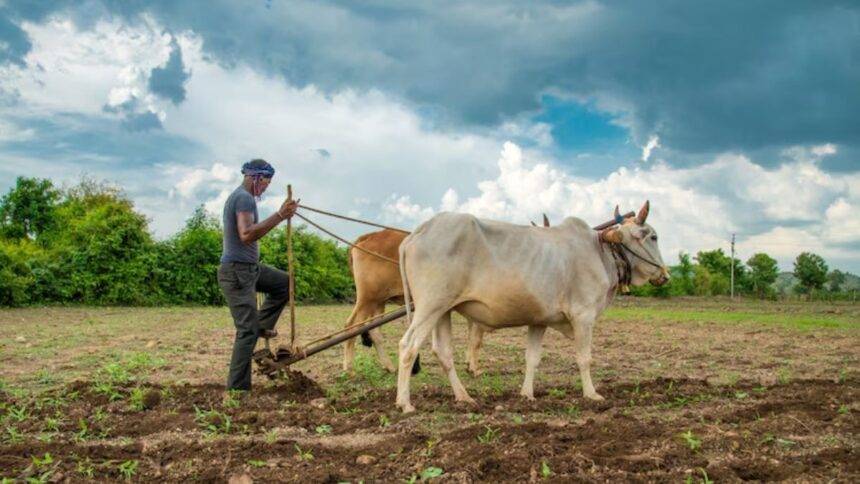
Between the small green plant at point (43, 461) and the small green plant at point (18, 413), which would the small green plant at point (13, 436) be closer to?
the small green plant at point (18, 413)

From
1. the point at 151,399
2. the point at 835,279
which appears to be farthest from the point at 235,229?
the point at 835,279

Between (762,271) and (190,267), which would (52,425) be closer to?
(190,267)

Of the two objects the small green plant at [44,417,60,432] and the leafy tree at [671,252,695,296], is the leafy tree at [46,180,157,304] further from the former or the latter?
the leafy tree at [671,252,695,296]

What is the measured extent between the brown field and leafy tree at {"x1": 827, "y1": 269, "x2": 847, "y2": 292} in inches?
3414

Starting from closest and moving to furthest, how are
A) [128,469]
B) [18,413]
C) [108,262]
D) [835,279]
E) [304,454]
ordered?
[128,469], [304,454], [18,413], [108,262], [835,279]

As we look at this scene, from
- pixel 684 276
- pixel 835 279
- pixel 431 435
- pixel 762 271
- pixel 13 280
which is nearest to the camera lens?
pixel 431 435

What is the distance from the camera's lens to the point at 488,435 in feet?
20.5

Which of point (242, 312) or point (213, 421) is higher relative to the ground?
point (242, 312)

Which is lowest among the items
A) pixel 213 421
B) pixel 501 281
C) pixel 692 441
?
pixel 213 421

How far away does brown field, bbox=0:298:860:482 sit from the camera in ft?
18.2

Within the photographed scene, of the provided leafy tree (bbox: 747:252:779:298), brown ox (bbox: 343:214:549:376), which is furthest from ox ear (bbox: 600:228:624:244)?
leafy tree (bbox: 747:252:779:298)

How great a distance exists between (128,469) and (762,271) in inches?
3345

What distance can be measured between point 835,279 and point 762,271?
1823 cm

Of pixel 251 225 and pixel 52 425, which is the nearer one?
pixel 52 425
